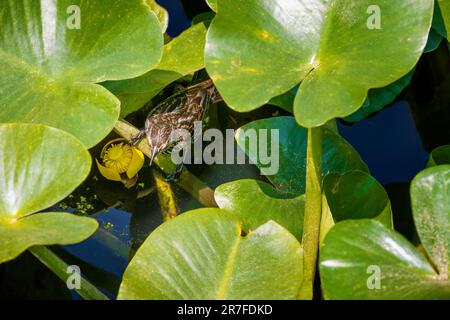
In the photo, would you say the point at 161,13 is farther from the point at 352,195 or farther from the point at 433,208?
the point at 433,208

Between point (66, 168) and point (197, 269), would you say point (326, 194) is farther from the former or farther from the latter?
point (66, 168)

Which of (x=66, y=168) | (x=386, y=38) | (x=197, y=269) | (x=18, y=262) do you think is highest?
(x=386, y=38)

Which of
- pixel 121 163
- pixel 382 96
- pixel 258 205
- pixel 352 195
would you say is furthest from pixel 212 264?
pixel 382 96

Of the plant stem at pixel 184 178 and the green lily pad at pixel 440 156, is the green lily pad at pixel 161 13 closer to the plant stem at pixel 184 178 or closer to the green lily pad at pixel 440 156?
the plant stem at pixel 184 178

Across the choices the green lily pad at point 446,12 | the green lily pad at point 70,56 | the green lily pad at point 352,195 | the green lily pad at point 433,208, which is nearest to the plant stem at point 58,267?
the green lily pad at point 70,56

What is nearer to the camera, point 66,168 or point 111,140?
point 66,168

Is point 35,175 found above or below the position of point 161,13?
below

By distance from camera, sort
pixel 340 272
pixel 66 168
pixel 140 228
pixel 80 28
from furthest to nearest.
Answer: pixel 140 228 → pixel 80 28 → pixel 66 168 → pixel 340 272

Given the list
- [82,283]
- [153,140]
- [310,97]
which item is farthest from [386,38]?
[82,283]
